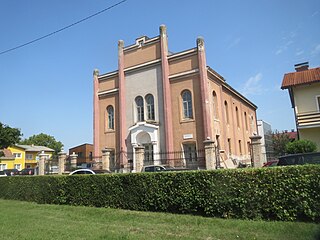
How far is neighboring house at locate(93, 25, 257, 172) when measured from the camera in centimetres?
2430

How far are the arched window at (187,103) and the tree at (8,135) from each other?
22913 millimetres

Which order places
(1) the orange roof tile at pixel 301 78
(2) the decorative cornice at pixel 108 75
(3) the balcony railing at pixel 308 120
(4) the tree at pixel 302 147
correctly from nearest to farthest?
(4) the tree at pixel 302 147, (3) the balcony railing at pixel 308 120, (1) the orange roof tile at pixel 301 78, (2) the decorative cornice at pixel 108 75

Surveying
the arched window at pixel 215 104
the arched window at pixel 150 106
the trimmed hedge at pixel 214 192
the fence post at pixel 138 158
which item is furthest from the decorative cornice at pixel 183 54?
the trimmed hedge at pixel 214 192

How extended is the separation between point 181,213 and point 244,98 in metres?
32.3

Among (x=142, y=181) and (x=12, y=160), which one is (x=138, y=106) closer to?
(x=142, y=181)

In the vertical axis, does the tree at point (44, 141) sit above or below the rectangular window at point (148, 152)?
above

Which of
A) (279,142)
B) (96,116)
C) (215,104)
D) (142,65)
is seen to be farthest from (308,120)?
(279,142)

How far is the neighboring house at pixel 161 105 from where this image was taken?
24297 mm

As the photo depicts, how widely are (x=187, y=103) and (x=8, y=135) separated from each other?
23.3 metres

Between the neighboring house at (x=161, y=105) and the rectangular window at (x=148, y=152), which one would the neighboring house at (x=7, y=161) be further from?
the rectangular window at (x=148, y=152)

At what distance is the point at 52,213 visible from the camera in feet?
33.0

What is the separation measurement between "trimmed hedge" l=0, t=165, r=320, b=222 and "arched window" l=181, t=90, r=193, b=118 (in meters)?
15.0

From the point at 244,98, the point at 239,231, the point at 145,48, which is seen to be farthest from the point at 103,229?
the point at 244,98

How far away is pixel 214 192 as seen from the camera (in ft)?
27.2
